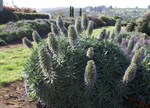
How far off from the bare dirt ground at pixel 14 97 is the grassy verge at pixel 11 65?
28 cm

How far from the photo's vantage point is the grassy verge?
7.00 m

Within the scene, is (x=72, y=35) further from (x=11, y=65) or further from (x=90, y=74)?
(x=11, y=65)

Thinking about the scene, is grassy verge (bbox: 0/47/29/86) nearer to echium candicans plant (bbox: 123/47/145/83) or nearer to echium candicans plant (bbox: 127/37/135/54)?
echium candicans plant (bbox: 127/37/135/54)

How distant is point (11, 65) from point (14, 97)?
2451mm

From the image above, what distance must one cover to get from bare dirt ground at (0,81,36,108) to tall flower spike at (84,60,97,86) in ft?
4.88

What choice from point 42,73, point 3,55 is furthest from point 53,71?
point 3,55

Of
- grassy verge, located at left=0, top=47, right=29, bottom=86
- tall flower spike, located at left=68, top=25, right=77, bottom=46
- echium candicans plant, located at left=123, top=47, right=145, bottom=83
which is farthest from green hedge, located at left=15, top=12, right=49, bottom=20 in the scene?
echium candicans plant, located at left=123, top=47, right=145, bottom=83

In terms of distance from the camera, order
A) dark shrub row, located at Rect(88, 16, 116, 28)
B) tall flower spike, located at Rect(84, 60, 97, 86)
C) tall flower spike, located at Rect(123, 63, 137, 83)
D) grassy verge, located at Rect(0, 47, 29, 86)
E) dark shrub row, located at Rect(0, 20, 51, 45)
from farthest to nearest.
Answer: dark shrub row, located at Rect(88, 16, 116, 28) < dark shrub row, located at Rect(0, 20, 51, 45) < grassy verge, located at Rect(0, 47, 29, 86) < tall flower spike, located at Rect(123, 63, 137, 83) < tall flower spike, located at Rect(84, 60, 97, 86)

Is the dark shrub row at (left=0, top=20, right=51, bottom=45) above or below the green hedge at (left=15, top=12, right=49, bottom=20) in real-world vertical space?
above

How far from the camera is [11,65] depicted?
828cm

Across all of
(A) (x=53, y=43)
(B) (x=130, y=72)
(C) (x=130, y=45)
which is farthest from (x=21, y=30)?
(B) (x=130, y=72)

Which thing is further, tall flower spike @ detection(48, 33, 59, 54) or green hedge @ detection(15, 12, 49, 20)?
green hedge @ detection(15, 12, 49, 20)

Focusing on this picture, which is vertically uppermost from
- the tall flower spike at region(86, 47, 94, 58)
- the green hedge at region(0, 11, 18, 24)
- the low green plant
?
the tall flower spike at region(86, 47, 94, 58)

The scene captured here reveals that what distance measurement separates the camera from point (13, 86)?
6516 millimetres
